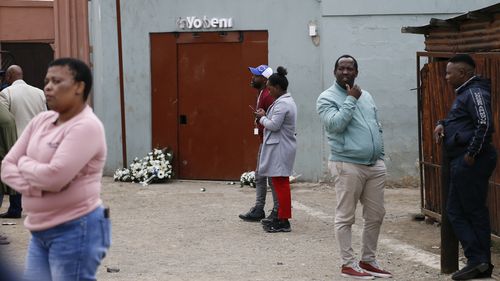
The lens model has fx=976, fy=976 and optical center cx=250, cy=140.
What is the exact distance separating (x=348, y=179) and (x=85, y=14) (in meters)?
9.55

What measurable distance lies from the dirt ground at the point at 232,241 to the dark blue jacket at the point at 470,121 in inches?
43.3

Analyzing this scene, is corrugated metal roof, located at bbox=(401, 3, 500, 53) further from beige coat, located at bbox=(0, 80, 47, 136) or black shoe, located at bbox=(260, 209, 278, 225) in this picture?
beige coat, located at bbox=(0, 80, 47, 136)

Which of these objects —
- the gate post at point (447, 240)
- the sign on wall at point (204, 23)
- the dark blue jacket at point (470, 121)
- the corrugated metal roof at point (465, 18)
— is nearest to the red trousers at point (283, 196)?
the corrugated metal roof at point (465, 18)

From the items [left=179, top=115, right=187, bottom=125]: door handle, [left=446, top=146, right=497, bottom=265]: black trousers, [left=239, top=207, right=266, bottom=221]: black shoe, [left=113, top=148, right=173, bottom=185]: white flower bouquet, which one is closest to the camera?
[left=446, top=146, right=497, bottom=265]: black trousers

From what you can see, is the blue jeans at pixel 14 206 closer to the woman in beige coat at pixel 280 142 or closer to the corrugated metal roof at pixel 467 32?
the woman in beige coat at pixel 280 142

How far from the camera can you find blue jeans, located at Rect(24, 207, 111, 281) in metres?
4.93

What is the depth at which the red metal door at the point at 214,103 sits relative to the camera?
15055mm

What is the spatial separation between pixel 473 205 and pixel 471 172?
26cm

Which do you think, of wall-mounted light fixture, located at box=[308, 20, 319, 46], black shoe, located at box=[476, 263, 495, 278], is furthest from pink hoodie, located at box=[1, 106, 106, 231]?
wall-mounted light fixture, located at box=[308, 20, 319, 46]

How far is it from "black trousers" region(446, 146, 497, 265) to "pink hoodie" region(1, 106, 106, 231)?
3.69m

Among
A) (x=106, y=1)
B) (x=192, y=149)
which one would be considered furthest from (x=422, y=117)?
(x=106, y=1)

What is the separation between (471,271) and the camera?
7797 millimetres

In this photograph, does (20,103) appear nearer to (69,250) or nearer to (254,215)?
(254,215)

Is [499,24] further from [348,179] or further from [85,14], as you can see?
[85,14]
